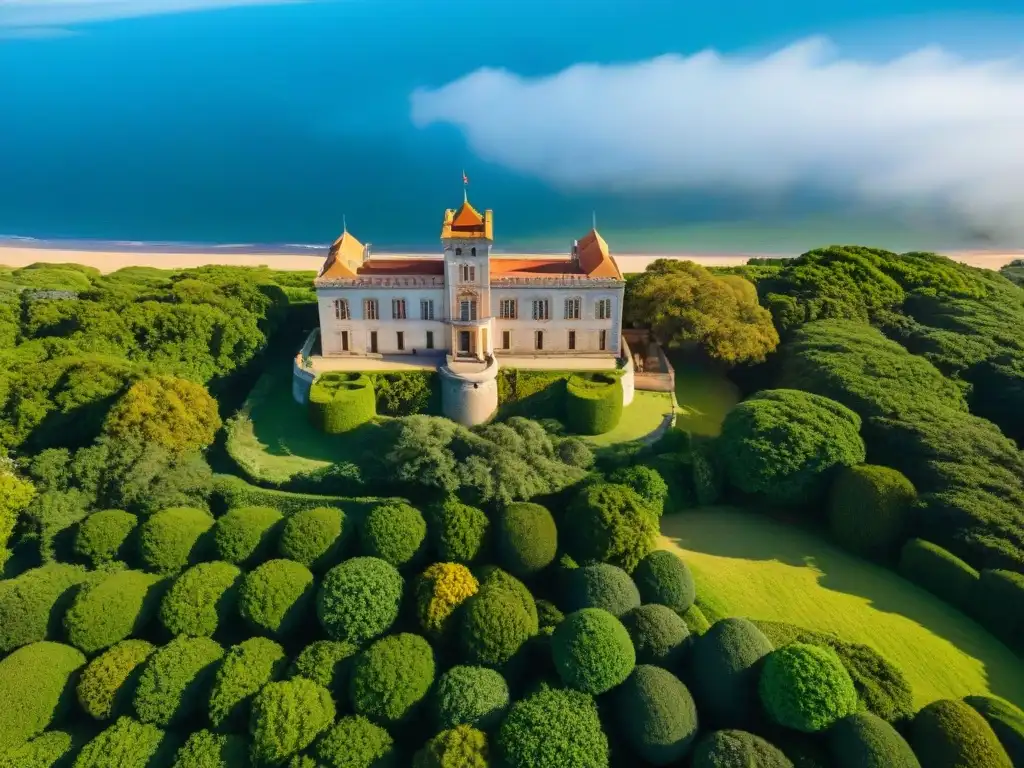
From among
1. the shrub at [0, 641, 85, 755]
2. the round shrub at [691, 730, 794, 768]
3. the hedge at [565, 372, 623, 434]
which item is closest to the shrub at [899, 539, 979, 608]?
the round shrub at [691, 730, 794, 768]

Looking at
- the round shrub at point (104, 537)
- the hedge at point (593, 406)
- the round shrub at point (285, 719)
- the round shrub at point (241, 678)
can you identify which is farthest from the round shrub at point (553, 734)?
the hedge at point (593, 406)

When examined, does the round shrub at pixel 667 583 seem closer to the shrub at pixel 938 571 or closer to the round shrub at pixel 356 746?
the shrub at pixel 938 571

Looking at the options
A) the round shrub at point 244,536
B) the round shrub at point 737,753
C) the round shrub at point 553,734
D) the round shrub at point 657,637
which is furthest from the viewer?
the round shrub at point 244,536

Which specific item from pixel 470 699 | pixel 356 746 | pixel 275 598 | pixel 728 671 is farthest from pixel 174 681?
pixel 728 671

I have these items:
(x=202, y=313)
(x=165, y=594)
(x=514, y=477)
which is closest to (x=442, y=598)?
(x=514, y=477)

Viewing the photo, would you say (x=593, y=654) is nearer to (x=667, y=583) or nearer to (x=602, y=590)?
(x=602, y=590)

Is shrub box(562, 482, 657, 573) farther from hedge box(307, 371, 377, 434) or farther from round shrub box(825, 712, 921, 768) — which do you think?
hedge box(307, 371, 377, 434)
